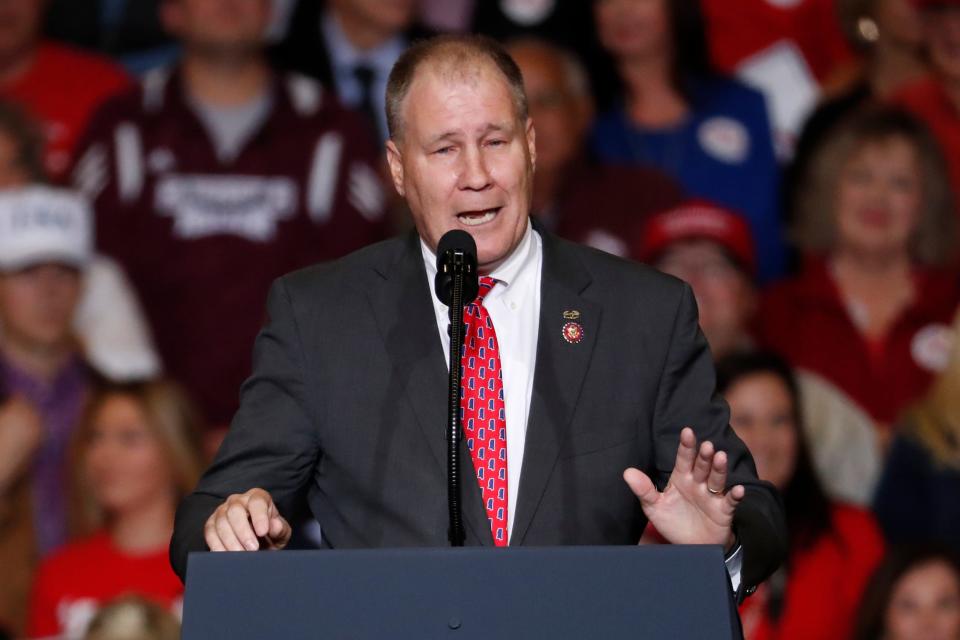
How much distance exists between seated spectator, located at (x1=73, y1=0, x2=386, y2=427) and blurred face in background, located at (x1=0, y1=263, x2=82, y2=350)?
178mm

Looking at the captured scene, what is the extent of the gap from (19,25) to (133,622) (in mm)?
2094

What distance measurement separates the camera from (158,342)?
4.75 meters

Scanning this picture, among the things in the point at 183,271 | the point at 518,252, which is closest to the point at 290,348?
the point at 518,252

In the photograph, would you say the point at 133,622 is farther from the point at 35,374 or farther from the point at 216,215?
the point at 216,215

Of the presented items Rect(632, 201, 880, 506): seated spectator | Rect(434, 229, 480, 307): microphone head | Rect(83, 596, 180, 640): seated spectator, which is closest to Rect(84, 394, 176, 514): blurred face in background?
Rect(83, 596, 180, 640): seated spectator

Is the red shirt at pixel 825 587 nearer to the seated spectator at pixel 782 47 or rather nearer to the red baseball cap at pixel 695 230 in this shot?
the red baseball cap at pixel 695 230

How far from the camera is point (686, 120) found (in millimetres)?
5113

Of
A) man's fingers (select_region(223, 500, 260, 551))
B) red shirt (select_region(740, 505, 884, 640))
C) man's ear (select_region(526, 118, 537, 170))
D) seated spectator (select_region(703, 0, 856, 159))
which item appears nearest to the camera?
man's fingers (select_region(223, 500, 260, 551))

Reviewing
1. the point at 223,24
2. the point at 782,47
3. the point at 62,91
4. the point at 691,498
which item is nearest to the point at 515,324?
the point at 691,498

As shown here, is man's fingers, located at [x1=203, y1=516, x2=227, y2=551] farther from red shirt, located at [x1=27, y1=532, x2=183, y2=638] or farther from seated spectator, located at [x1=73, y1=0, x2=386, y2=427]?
seated spectator, located at [x1=73, y1=0, x2=386, y2=427]

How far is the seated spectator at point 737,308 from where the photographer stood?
475 centimetres

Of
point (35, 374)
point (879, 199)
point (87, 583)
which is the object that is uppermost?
point (879, 199)

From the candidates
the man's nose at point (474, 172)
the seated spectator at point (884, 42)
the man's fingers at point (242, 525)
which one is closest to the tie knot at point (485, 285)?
the man's nose at point (474, 172)

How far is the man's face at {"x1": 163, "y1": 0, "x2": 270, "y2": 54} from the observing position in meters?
5.00
